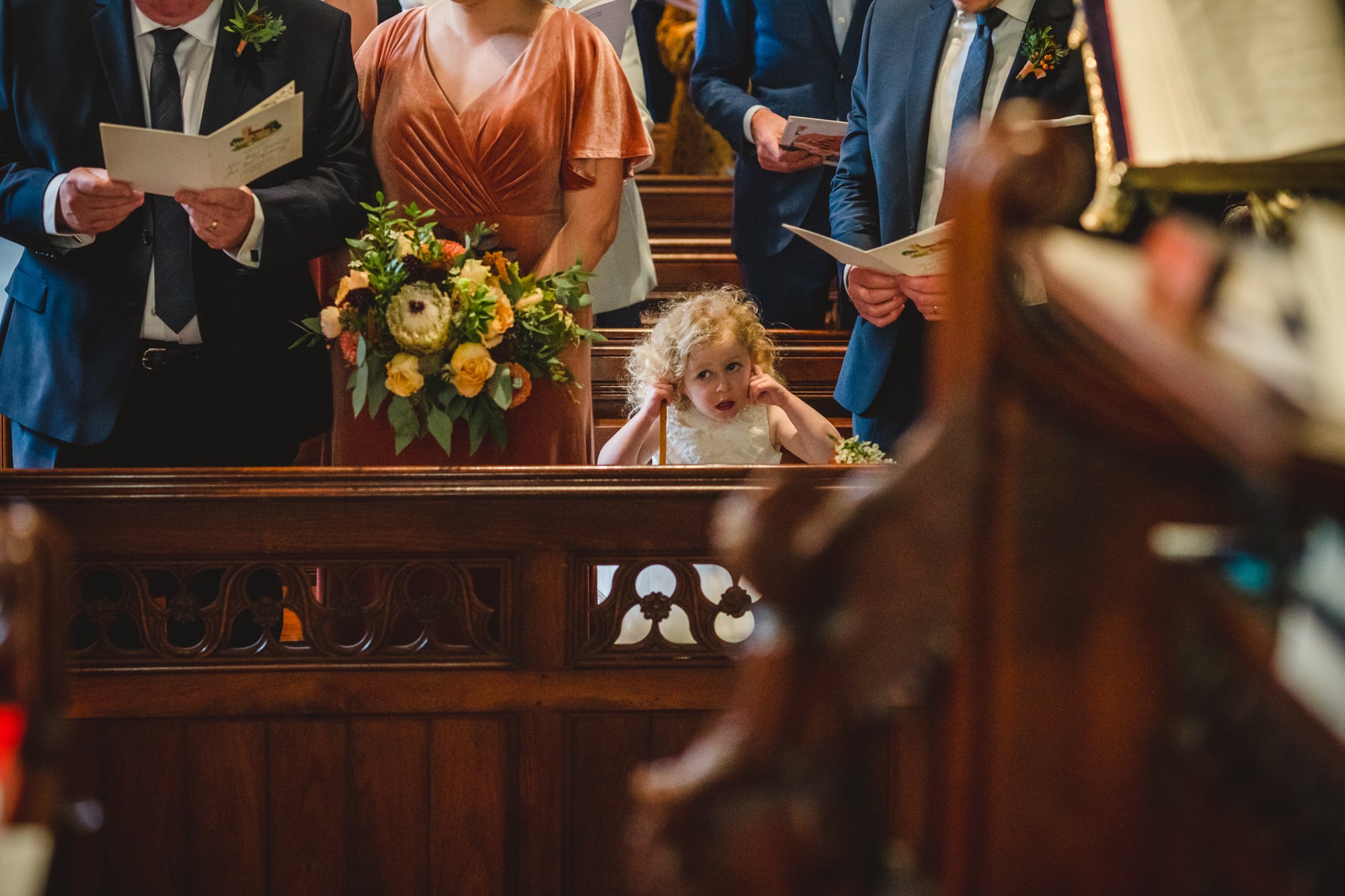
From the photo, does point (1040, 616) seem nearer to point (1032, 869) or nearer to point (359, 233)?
point (1032, 869)

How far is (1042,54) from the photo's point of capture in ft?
8.64

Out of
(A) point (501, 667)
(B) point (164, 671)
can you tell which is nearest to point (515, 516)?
(A) point (501, 667)

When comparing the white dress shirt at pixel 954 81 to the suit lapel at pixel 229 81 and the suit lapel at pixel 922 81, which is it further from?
the suit lapel at pixel 229 81

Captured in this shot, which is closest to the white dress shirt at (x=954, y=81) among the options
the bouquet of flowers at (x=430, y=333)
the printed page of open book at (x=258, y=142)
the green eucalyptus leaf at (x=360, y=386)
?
the bouquet of flowers at (x=430, y=333)

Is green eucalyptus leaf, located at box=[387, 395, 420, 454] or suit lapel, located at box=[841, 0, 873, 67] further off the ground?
suit lapel, located at box=[841, 0, 873, 67]

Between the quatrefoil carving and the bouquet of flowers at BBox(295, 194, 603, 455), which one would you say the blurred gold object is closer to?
the quatrefoil carving

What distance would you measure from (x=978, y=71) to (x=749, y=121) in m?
1.19

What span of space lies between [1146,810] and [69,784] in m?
1.94

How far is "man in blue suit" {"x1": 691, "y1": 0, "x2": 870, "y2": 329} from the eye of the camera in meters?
3.89

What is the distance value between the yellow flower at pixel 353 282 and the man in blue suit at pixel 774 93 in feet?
5.39

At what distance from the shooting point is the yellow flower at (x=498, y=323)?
8.47 ft

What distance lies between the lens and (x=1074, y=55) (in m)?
2.64

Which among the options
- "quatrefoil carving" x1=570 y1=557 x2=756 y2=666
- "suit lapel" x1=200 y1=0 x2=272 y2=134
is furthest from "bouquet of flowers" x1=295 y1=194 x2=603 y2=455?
"quatrefoil carving" x1=570 y1=557 x2=756 y2=666

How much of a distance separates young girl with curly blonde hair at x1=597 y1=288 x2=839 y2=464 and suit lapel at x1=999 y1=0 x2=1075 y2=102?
1.03m
